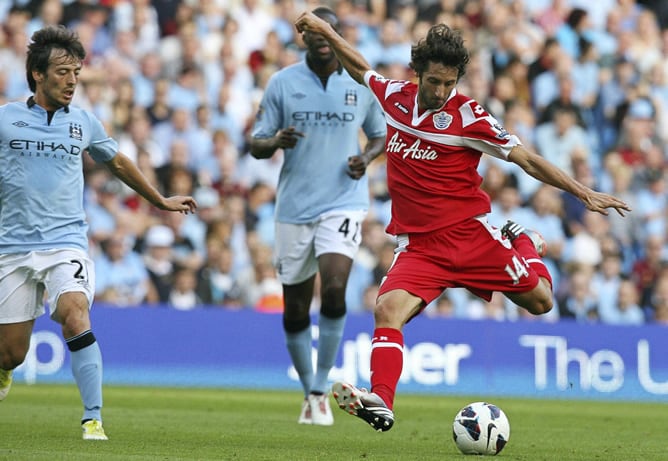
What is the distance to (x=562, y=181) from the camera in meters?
8.44

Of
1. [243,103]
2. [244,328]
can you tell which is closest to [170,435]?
[244,328]

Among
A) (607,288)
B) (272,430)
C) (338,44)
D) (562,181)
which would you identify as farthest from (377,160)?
(562,181)

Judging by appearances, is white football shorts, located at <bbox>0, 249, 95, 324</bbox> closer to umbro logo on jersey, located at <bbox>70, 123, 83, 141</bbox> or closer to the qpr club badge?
umbro logo on jersey, located at <bbox>70, 123, 83, 141</bbox>

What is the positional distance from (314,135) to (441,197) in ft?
9.50

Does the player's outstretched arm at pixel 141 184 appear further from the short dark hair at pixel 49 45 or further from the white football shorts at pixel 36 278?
the short dark hair at pixel 49 45

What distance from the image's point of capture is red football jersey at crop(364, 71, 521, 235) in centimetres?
877

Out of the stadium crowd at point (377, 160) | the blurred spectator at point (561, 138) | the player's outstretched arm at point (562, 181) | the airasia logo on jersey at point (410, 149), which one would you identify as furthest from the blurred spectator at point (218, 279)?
the player's outstretched arm at point (562, 181)

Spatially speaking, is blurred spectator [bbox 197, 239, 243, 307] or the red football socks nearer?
the red football socks

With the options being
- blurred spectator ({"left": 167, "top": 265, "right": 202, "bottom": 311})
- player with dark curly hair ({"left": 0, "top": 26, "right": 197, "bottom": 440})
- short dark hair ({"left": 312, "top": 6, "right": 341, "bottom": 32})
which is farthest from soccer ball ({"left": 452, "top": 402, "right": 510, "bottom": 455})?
blurred spectator ({"left": 167, "top": 265, "right": 202, "bottom": 311})

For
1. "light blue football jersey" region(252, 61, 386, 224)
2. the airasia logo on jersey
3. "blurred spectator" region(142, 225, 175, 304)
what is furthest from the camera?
"blurred spectator" region(142, 225, 175, 304)

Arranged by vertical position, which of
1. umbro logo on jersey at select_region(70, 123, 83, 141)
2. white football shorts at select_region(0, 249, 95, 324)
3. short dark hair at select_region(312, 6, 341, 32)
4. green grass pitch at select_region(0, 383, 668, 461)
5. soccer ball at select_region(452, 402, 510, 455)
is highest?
short dark hair at select_region(312, 6, 341, 32)

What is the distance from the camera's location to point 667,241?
66.9 ft

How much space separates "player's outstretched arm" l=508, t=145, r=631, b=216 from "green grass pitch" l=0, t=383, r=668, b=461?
5.48 ft

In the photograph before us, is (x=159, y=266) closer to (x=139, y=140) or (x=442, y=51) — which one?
(x=139, y=140)
